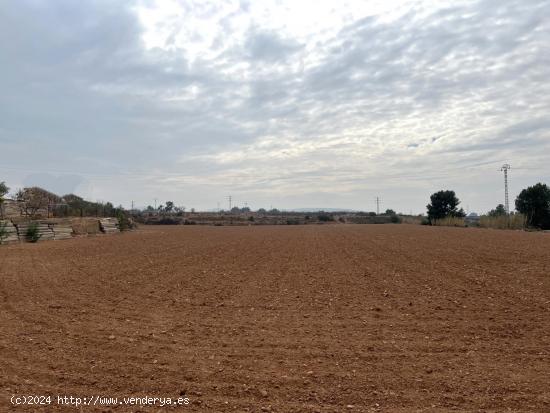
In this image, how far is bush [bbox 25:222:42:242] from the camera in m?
28.4

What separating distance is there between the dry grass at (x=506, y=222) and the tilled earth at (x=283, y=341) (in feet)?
149

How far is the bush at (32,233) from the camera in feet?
93.1

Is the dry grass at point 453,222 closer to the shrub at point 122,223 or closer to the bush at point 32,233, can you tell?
the shrub at point 122,223

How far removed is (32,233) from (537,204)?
63571mm

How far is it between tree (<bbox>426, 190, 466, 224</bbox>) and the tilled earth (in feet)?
233

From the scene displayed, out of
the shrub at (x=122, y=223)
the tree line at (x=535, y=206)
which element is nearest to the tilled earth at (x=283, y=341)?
the shrub at (x=122, y=223)

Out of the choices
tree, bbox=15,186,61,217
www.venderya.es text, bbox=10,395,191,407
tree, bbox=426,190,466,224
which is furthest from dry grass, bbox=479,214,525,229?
www.venderya.es text, bbox=10,395,191,407

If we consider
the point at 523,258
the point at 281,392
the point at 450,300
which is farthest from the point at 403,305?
the point at 523,258

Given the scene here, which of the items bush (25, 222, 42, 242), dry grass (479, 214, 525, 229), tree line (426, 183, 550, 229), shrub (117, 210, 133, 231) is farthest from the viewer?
tree line (426, 183, 550, 229)

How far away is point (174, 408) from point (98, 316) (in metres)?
4.27

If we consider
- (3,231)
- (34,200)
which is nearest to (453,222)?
(34,200)

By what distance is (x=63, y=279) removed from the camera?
12.5 metres

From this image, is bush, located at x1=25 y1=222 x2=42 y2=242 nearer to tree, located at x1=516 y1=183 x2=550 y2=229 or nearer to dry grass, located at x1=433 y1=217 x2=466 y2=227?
dry grass, located at x1=433 y1=217 x2=466 y2=227

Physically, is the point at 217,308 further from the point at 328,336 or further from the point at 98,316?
the point at 328,336
